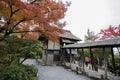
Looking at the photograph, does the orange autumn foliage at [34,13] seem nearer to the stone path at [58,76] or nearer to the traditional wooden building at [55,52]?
the stone path at [58,76]

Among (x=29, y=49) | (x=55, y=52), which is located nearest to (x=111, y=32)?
(x=55, y=52)

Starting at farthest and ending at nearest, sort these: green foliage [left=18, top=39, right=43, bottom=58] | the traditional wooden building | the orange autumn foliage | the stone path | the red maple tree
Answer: the traditional wooden building < the red maple tree < the stone path < green foliage [left=18, top=39, right=43, bottom=58] < the orange autumn foliage

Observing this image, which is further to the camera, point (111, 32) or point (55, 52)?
point (55, 52)

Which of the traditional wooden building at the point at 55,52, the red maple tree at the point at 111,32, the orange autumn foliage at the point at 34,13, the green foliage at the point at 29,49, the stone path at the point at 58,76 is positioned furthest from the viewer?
the traditional wooden building at the point at 55,52

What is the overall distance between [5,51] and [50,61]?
992 centimetres

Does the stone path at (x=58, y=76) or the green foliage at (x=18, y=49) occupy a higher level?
the green foliage at (x=18, y=49)

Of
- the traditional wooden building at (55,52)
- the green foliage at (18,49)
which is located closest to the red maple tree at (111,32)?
the traditional wooden building at (55,52)

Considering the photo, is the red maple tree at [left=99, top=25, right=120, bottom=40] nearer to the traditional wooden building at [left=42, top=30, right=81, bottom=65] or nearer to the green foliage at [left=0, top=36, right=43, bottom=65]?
the traditional wooden building at [left=42, top=30, right=81, bottom=65]

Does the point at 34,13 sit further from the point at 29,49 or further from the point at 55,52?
the point at 55,52

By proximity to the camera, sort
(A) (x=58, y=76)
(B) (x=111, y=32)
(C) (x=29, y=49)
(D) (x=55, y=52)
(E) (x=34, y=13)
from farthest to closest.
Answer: (D) (x=55, y=52) < (B) (x=111, y=32) < (A) (x=58, y=76) < (C) (x=29, y=49) < (E) (x=34, y=13)

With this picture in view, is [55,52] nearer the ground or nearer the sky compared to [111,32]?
nearer the ground

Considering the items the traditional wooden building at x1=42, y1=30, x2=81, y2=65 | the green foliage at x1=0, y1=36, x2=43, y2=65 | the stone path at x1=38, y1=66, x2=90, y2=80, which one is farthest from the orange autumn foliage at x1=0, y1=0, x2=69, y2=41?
the traditional wooden building at x1=42, y1=30, x2=81, y2=65

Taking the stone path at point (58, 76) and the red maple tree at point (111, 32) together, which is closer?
the stone path at point (58, 76)

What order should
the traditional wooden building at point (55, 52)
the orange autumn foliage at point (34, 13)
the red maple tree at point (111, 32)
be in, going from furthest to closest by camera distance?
1. the traditional wooden building at point (55, 52)
2. the red maple tree at point (111, 32)
3. the orange autumn foliage at point (34, 13)
